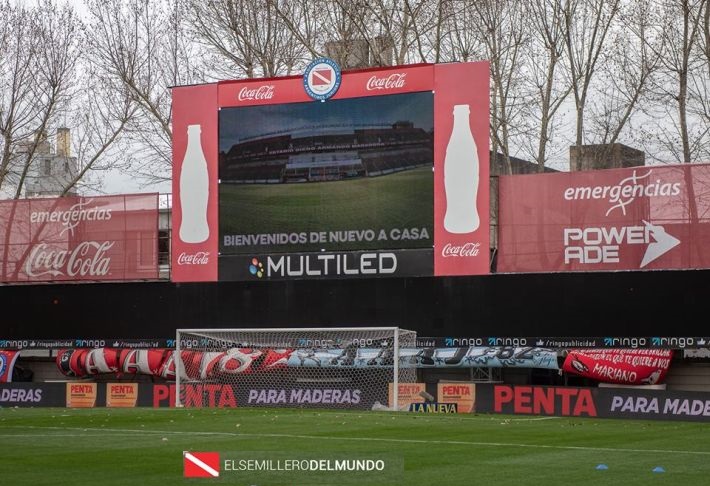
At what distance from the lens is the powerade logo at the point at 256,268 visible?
33.9m

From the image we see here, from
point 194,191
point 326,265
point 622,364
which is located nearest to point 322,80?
point 194,191

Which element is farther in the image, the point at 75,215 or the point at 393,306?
the point at 75,215

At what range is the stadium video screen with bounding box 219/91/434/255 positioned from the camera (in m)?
32.6

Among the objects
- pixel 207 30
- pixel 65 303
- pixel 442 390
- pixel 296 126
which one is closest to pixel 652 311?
pixel 442 390

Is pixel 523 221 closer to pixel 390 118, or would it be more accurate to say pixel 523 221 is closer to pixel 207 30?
pixel 390 118

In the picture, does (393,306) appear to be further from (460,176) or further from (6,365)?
(6,365)

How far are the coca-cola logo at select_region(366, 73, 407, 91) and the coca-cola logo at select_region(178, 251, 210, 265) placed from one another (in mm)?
6590

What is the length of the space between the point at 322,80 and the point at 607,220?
848cm

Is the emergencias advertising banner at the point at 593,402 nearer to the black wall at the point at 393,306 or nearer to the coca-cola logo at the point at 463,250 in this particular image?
the black wall at the point at 393,306

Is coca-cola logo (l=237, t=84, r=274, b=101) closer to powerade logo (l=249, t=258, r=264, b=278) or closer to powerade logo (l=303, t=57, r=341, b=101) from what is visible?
powerade logo (l=303, t=57, r=341, b=101)

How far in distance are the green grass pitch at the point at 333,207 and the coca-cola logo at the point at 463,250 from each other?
1.68 feet

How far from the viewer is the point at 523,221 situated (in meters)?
33.4

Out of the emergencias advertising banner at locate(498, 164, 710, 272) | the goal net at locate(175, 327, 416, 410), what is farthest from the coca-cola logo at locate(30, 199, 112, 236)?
the emergencias advertising banner at locate(498, 164, 710, 272)

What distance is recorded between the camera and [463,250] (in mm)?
32219
